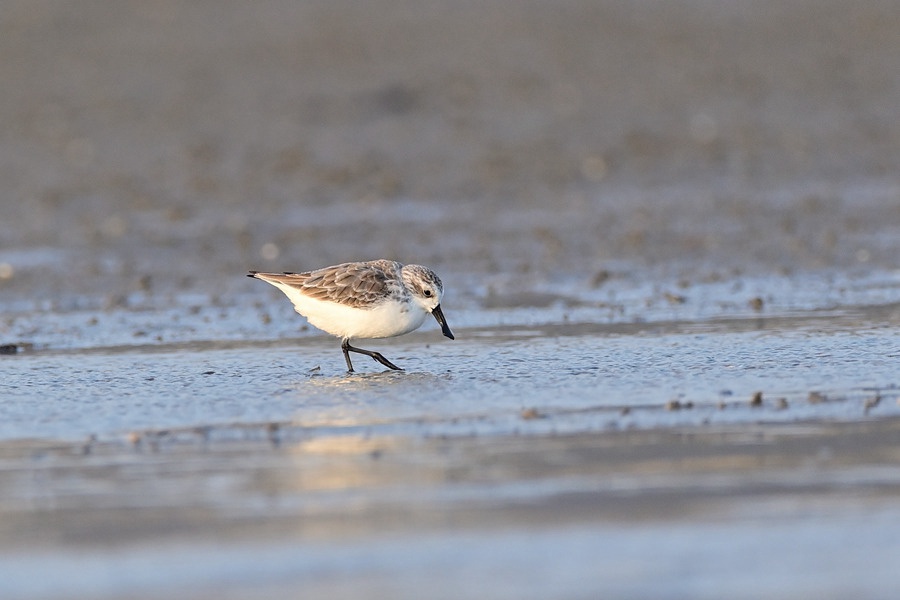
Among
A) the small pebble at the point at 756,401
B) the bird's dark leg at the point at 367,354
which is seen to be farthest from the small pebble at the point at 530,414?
the bird's dark leg at the point at 367,354

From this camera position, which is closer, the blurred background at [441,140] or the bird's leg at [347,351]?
the bird's leg at [347,351]

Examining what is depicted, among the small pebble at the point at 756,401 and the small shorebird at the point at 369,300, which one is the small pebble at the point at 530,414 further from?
the small shorebird at the point at 369,300

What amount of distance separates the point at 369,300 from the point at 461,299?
2976mm

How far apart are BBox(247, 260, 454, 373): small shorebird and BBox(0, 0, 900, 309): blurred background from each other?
3.05 metres

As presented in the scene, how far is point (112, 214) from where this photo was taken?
15570 millimetres

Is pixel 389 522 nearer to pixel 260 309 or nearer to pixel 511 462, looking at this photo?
pixel 511 462

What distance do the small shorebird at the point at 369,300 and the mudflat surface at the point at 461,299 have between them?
302 millimetres

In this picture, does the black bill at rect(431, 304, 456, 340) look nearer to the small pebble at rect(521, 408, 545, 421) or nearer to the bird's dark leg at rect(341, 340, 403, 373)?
the bird's dark leg at rect(341, 340, 403, 373)

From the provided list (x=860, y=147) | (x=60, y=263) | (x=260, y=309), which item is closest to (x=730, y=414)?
(x=260, y=309)

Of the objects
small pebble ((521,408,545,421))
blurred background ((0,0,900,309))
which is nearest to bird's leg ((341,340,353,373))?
small pebble ((521,408,545,421))

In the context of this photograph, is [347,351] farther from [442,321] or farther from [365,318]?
[442,321]

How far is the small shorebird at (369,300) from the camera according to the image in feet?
29.3

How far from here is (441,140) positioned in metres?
17.8

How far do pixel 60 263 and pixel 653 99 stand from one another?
8.33m
